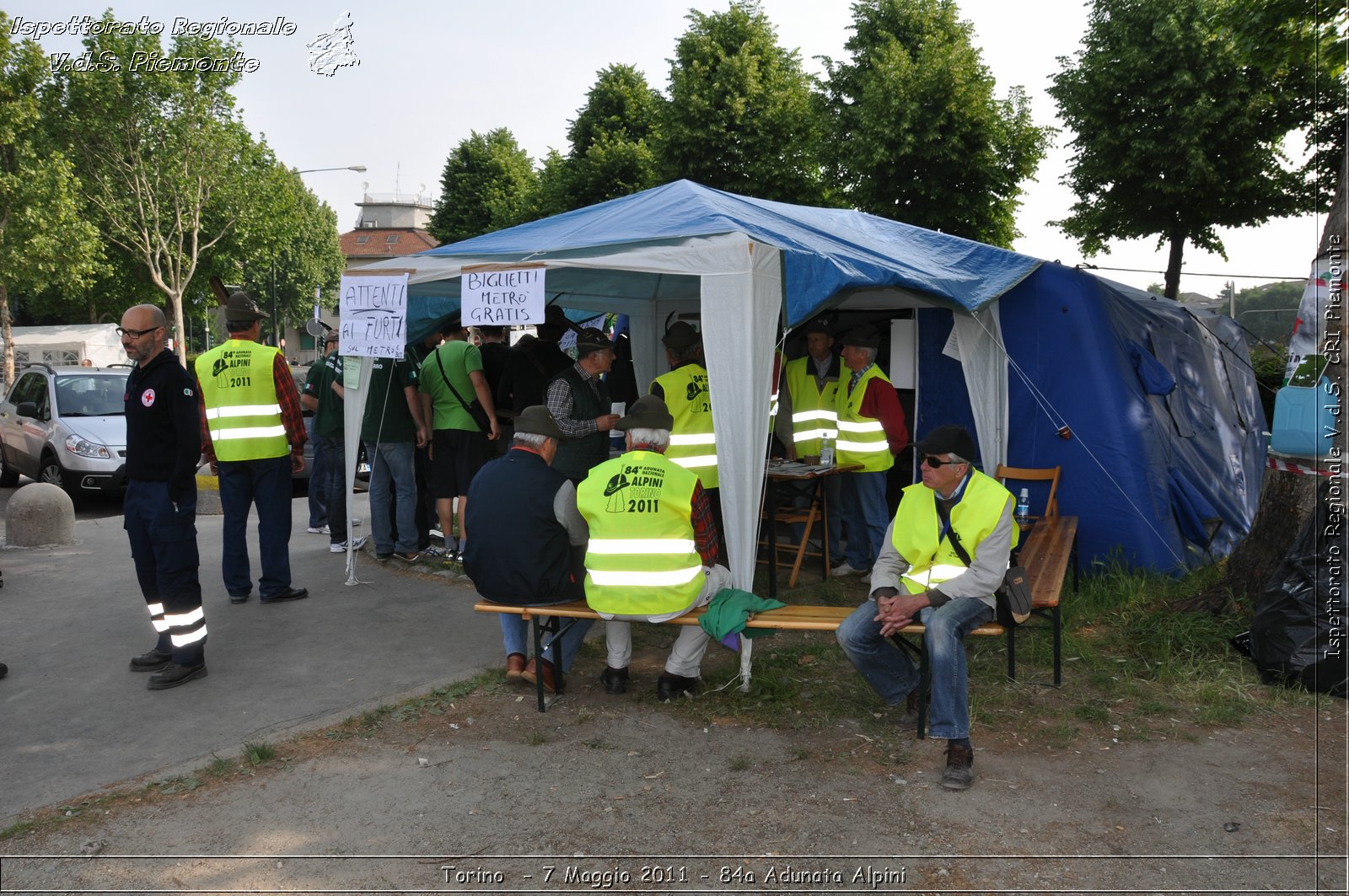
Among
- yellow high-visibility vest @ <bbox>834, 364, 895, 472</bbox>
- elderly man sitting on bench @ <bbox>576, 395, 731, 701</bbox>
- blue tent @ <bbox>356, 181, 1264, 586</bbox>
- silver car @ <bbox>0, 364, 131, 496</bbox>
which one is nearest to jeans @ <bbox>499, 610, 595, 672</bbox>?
elderly man sitting on bench @ <bbox>576, 395, 731, 701</bbox>

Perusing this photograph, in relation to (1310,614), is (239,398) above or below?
above

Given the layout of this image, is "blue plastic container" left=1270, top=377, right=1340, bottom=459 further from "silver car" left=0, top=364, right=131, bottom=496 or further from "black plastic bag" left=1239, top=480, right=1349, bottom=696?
"silver car" left=0, top=364, right=131, bottom=496

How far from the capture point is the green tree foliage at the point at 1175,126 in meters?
15.9

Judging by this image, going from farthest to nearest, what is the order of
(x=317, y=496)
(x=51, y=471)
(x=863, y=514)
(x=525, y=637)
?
(x=51, y=471), (x=317, y=496), (x=863, y=514), (x=525, y=637)

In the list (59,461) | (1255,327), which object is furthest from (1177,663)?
(1255,327)

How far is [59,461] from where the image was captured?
11.2m

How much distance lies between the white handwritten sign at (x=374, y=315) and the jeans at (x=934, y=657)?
3.78 meters

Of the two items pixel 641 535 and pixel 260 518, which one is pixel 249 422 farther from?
pixel 641 535

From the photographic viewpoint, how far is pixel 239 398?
648cm

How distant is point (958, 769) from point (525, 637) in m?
2.42

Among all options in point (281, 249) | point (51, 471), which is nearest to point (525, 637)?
point (51, 471)

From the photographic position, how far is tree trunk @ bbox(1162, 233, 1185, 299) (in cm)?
1769

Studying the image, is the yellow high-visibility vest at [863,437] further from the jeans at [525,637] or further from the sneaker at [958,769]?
the sneaker at [958,769]

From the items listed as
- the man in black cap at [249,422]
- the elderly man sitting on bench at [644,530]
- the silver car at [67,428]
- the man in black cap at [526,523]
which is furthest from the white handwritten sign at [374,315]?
the silver car at [67,428]
